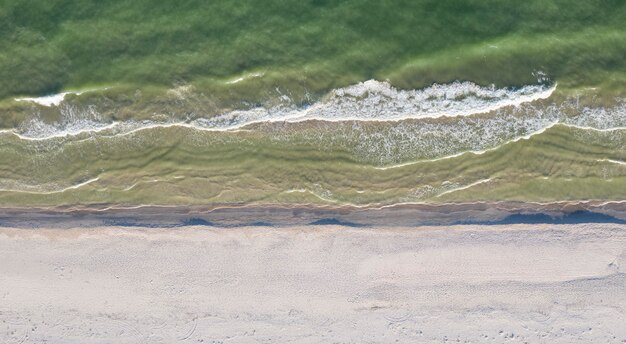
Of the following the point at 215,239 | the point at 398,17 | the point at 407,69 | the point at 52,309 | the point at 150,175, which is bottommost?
the point at 52,309

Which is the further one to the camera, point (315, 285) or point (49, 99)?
point (315, 285)

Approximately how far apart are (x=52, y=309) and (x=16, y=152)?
2691mm

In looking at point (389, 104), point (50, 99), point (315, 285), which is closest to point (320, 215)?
point (315, 285)

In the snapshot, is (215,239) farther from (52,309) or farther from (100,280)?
(52,309)

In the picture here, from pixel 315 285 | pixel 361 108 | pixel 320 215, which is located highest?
pixel 361 108

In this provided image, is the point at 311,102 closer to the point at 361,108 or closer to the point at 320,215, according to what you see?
the point at 361,108

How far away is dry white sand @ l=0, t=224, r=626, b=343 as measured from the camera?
28.3ft

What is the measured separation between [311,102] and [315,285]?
3026 millimetres

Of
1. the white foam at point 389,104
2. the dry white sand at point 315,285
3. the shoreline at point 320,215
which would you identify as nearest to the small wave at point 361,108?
the white foam at point 389,104

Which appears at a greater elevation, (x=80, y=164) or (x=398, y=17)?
(x=398, y=17)

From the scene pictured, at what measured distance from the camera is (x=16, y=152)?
344 inches

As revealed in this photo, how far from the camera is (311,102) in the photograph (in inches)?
336

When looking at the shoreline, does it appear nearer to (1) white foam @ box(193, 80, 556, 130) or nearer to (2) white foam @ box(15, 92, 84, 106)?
(1) white foam @ box(193, 80, 556, 130)

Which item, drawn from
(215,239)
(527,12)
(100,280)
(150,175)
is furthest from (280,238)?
(527,12)
